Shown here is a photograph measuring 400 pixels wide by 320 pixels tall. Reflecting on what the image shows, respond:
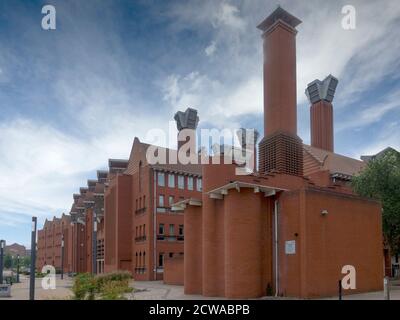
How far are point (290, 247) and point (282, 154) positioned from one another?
5.89 metres

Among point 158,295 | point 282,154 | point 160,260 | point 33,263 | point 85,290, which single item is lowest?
point 158,295

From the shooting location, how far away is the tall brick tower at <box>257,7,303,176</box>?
2666 cm

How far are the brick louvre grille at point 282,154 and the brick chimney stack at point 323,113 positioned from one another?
990 inches

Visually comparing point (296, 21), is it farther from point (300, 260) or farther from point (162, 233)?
point (162, 233)

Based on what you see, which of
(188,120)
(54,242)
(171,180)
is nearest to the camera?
(171,180)

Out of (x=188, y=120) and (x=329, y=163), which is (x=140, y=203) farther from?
(x=329, y=163)

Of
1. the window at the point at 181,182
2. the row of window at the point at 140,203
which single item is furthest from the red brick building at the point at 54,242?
the window at the point at 181,182

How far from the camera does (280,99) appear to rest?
27.1m

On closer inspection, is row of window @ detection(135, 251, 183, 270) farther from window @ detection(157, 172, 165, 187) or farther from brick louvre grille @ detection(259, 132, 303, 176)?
brick louvre grille @ detection(259, 132, 303, 176)

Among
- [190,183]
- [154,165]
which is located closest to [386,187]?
[154,165]

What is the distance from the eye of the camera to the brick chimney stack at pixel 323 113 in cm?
5131

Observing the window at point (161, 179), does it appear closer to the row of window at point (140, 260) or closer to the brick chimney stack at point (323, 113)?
the row of window at point (140, 260)

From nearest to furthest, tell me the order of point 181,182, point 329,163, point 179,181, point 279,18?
point 279,18
point 329,163
point 179,181
point 181,182
